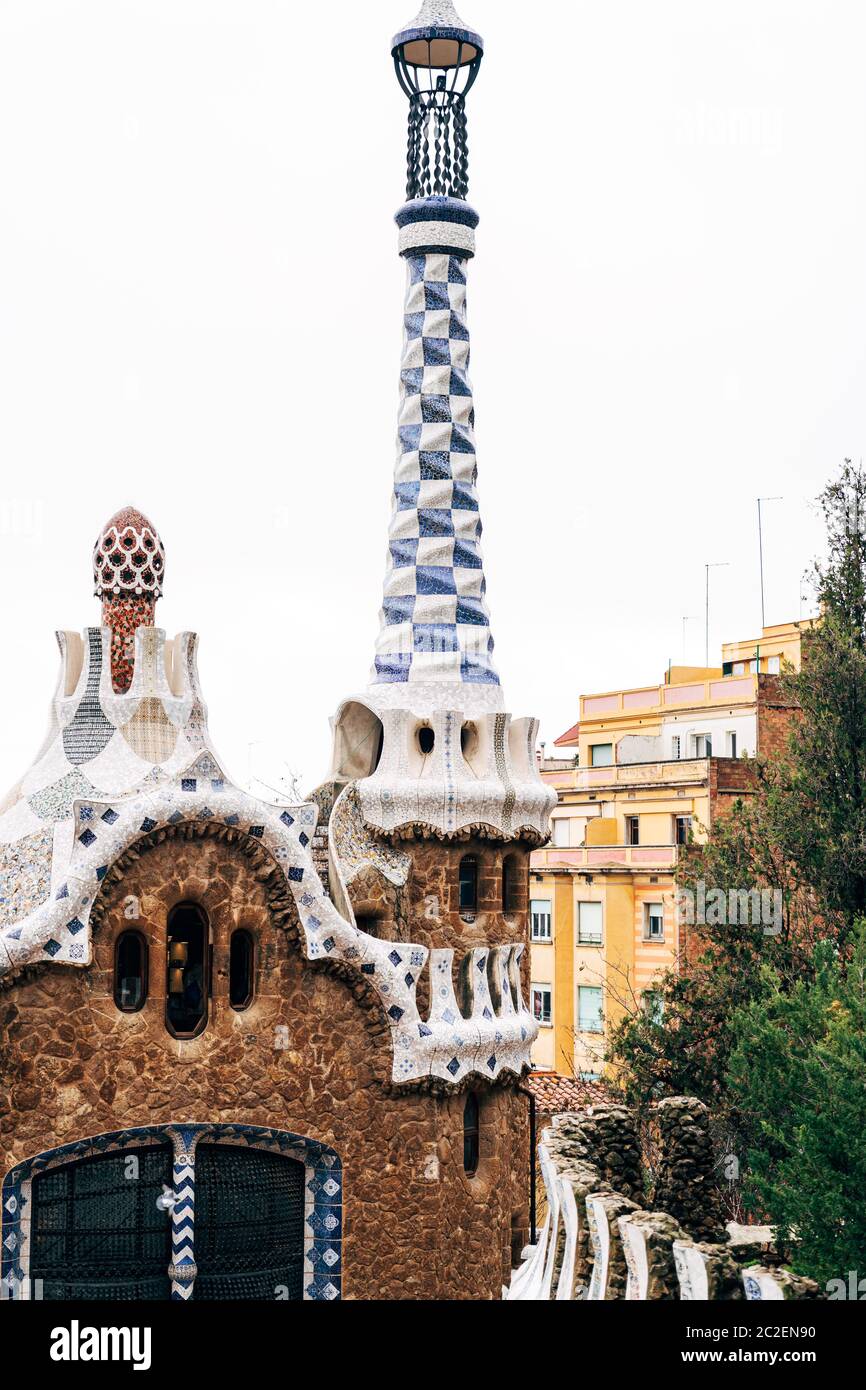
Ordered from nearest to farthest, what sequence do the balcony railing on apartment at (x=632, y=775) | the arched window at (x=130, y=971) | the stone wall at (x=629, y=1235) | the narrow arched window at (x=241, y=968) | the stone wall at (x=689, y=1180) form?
the stone wall at (x=629, y=1235) → the arched window at (x=130, y=971) → the narrow arched window at (x=241, y=968) → the stone wall at (x=689, y=1180) → the balcony railing on apartment at (x=632, y=775)

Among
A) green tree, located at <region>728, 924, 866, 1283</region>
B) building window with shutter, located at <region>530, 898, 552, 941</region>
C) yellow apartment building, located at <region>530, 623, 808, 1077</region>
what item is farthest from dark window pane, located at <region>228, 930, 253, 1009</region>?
building window with shutter, located at <region>530, 898, 552, 941</region>

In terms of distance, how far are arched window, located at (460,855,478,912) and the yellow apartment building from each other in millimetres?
11011

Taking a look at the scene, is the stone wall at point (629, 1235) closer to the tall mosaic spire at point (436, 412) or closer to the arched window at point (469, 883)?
Result: the arched window at point (469, 883)

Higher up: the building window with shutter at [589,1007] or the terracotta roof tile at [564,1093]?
the building window with shutter at [589,1007]

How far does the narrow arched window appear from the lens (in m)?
14.0

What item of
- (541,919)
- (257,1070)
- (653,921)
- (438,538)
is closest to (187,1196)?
(257,1070)

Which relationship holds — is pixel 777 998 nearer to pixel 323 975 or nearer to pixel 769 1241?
pixel 769 1241

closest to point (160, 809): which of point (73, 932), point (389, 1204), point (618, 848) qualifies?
point (73, 932)

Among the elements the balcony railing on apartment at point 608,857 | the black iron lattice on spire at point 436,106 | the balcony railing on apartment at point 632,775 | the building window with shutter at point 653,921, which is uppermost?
the black iron lattice on spire at point 436,106

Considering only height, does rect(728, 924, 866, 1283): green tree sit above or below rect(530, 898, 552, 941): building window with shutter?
below

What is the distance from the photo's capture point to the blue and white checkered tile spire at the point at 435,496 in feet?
54.5

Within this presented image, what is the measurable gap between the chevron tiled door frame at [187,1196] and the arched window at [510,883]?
3191mm

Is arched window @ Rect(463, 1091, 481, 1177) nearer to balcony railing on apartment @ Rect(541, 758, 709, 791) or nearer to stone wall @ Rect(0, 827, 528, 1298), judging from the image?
stone wall @ Rect(0, 827, 528, 1298)

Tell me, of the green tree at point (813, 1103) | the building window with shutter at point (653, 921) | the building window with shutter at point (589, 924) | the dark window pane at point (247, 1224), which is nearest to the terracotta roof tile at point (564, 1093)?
the green tree at point (813, 1103)
